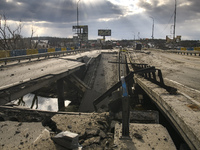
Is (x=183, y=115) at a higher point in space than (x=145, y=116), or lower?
higher

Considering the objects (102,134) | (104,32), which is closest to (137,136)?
(102,134)

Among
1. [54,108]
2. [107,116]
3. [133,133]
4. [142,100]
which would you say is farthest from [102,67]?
[133,133]

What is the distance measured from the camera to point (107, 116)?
17.1ft

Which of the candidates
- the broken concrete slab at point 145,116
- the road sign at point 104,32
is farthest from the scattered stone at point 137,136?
the road sign at point 104,32

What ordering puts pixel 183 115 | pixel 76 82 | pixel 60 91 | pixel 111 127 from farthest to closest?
pixel 76 82 < pixel 60 91 < pixel 111 127 < pixel 183 115

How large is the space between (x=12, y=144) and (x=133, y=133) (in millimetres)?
2445

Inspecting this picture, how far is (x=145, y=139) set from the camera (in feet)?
10.7

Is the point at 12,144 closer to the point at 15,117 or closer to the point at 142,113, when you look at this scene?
the point at 15,117

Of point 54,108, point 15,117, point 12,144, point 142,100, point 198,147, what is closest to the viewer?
point 198,147

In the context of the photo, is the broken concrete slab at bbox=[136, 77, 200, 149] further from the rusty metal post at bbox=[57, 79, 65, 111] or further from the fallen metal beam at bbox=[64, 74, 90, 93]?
the rusty metal post at bbox=[57, 79, 65, 111]

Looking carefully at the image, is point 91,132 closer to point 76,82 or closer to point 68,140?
point 68,140

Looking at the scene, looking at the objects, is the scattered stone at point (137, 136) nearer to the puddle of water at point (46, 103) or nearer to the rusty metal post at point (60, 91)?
the rusty metal post at point (60, 91)

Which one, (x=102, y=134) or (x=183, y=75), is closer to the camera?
(x=102, y=134)

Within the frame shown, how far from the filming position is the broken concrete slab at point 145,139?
304 cm
